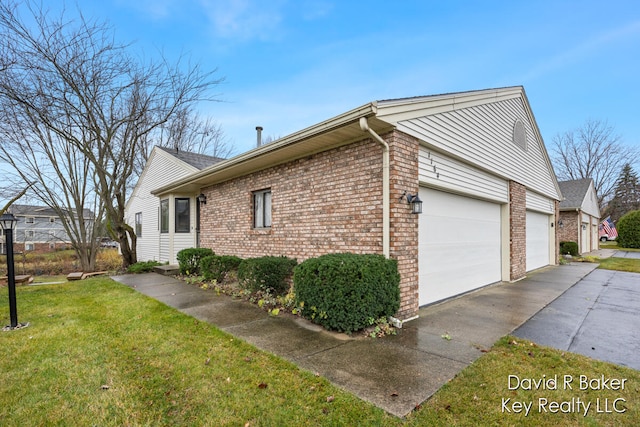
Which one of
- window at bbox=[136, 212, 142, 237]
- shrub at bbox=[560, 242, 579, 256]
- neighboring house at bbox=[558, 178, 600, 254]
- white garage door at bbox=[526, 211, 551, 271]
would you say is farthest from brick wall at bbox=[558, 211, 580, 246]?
window at bbox=[136, 212, 142, 237]

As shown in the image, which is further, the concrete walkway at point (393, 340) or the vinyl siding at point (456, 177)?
the vinyl siding at point (456, 177)

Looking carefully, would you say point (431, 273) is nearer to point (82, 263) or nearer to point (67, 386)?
point (67, 386)

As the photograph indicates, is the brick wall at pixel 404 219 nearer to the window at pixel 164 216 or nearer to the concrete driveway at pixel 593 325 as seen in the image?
the concrete driveway at pixel 593 325

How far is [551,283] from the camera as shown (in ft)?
27.3

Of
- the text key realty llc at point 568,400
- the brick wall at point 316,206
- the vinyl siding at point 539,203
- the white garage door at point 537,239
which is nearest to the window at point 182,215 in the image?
the brick wall at point 316,206

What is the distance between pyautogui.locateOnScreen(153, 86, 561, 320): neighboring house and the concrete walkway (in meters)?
0.64

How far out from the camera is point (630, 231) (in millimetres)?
24406

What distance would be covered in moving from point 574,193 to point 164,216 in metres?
24.0

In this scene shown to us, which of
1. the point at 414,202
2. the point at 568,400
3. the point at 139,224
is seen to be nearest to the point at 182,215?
the point at 139,224

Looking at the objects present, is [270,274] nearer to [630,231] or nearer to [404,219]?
[404,219]

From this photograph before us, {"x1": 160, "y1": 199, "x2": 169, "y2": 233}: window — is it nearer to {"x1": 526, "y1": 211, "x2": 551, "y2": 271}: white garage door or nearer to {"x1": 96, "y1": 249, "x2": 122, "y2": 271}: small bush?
{"x1": 96, "y1": 249, "x2": 122, "y2": 271}: small bush

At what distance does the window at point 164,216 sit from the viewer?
40.6 feet

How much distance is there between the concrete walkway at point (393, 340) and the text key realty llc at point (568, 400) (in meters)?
0.54

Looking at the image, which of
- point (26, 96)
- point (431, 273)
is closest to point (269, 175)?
point (431, 273)
